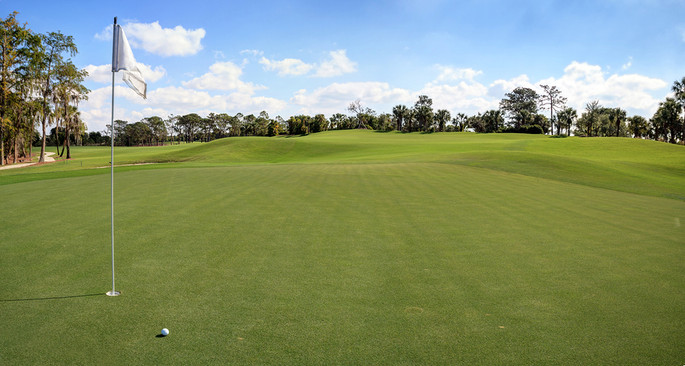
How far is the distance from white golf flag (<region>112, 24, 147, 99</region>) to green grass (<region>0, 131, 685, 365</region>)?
3304mm

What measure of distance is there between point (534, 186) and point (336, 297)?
1762cm

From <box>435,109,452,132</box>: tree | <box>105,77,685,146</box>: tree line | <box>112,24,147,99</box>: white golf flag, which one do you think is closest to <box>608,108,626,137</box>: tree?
<box>105,77,685,146</box>: tree line

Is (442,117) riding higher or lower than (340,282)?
higher

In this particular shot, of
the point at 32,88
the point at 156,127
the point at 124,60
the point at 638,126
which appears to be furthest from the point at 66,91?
the point at 638,126

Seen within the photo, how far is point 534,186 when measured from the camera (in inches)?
790

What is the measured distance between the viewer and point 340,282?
245 inches

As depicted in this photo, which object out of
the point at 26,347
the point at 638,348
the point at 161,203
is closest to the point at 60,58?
the point at 161,203

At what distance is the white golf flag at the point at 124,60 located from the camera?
6.42 meters

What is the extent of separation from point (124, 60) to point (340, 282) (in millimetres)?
5131

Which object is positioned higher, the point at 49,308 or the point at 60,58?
the point at 60,58

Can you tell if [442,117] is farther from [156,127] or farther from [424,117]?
[156,127]

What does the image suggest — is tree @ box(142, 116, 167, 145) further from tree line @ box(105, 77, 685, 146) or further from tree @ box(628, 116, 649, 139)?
tree @ box(628, 116, 649, 139)

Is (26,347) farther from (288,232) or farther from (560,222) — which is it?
(560,222)

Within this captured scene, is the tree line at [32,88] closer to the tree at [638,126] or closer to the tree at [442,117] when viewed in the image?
the tree at [442,117]
